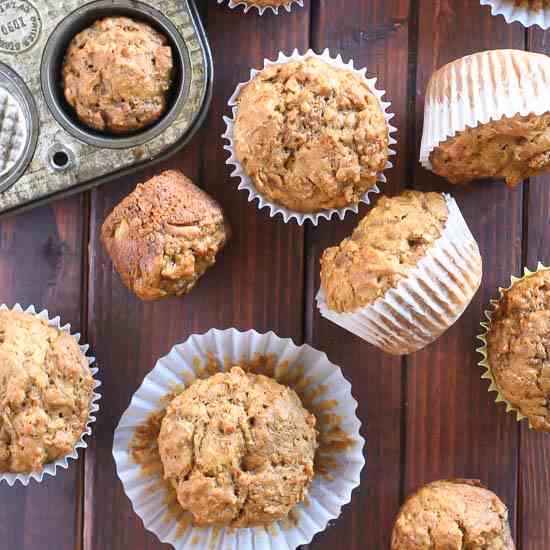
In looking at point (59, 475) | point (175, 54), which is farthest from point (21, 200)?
point (59, 475)

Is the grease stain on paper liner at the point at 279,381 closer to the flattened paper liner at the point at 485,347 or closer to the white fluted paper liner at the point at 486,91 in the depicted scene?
the flattened paper liner at the point at 485,347

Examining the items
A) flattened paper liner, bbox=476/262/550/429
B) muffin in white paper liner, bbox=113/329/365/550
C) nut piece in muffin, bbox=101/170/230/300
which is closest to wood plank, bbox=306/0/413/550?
muffin in white paper liner, bbox=113/329/365/550

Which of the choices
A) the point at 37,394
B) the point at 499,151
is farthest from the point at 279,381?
the point at 499,151

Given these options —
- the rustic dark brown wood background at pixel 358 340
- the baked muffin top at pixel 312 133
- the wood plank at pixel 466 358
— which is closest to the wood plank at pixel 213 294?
the rustic dark brown wood background at pixel 358 340

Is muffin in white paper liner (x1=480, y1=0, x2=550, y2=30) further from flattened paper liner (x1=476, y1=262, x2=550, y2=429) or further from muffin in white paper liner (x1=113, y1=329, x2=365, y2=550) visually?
muffin in white paper liner (x1=113, y1=329, x2=365, y2=550)

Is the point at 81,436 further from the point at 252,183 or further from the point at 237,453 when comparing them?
the point at 252,183

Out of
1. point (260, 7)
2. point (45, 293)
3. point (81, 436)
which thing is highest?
point (260, 7)

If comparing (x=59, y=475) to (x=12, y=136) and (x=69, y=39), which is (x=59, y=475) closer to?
(x=12, y=136)
